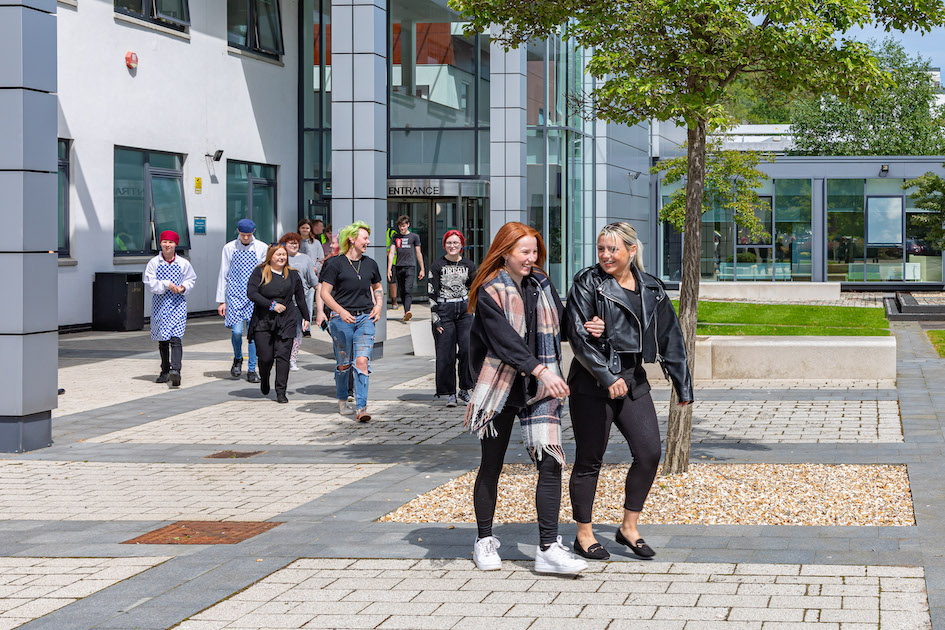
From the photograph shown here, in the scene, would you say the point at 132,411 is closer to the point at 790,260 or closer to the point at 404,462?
the point at 404,462

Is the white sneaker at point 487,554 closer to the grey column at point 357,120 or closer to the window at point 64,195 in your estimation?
the grey column at point 357,120

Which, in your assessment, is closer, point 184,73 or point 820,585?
point 820,585

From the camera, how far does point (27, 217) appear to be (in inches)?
376

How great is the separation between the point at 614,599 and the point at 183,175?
19.7m

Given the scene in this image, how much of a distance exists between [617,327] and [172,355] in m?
8.76

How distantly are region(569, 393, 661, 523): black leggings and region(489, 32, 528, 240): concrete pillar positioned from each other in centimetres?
1990

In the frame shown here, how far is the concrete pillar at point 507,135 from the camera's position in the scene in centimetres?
2578

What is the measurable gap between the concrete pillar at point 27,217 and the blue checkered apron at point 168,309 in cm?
332

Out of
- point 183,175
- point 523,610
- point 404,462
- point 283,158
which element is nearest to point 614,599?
point 523,610

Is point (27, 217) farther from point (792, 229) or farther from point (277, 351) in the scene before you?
point (792, 229)

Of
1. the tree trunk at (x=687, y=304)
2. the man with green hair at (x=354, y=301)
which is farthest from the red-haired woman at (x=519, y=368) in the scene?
the man with green hair at (x=354, y=301)

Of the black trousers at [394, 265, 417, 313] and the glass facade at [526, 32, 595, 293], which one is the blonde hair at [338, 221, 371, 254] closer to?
the black trousers at [394, 265, 417, 313]

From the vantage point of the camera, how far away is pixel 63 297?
1992 cm

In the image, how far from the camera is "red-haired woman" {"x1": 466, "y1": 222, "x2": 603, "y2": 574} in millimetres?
5719
